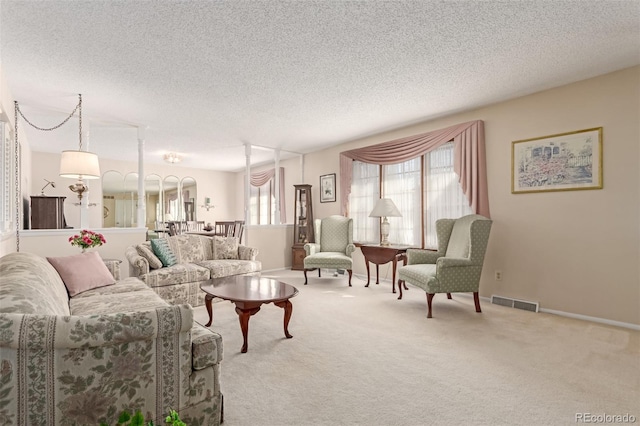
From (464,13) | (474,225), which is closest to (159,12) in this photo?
(464,13)

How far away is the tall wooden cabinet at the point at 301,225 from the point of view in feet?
20.9

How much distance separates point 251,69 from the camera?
313cm

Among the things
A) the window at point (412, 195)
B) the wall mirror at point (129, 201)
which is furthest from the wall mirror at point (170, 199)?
the window at point (412, 195)

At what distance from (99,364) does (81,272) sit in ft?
6.45

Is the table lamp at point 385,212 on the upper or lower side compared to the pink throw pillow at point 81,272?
upper

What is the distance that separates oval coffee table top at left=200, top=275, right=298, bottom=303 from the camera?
273 centimetres

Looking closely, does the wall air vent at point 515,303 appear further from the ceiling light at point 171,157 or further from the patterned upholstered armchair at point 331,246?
the ceiling light at point 171,157

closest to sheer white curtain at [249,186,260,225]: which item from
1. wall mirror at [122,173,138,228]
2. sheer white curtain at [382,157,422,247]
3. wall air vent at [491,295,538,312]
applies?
wall mirror at [122,173,138,228]

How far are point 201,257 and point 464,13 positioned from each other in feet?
13.6

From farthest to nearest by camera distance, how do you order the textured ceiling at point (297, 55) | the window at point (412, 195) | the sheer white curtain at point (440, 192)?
the window at point (412, 195)
the sheer white curtain at point (440, 192)
the textured ceiling at point (297, 55)

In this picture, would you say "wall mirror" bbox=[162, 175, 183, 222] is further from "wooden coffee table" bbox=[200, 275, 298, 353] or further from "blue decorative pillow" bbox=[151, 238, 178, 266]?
"wooden coffee table" bbox=[200, 275, 298, 353]

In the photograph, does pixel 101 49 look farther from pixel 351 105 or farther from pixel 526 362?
pixel 526 362

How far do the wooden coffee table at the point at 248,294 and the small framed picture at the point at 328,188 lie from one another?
327 centimetres

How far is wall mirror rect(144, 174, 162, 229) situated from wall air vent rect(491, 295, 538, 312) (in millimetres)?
7800
